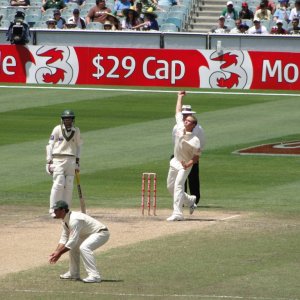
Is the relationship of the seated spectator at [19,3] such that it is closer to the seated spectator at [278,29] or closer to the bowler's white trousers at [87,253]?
the seated spectator at [278,29]

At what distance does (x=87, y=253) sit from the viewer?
1547 cm

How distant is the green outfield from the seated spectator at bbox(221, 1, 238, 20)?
16.2ft

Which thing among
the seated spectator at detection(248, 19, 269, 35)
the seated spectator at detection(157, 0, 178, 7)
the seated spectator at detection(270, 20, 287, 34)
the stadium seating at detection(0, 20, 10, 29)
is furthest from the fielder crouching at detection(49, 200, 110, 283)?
the seated spectator at detection(157, 0, 178, 7)

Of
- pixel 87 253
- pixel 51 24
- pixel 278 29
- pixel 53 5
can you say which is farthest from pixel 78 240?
pixel 53 5

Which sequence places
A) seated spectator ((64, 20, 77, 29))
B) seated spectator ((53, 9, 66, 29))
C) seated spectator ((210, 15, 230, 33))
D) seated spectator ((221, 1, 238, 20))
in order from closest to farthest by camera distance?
seated spectator ((210, 15, 230, 33)), seated spectator ((221, 1, 238, 20)), seated spectator ((64, 20, 77, 29)), seated spectator ((53, 9, 66, 29))

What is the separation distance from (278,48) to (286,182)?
633 inches

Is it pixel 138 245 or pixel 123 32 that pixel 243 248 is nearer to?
pixel 138 245

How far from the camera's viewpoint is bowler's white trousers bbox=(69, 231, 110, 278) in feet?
50.8

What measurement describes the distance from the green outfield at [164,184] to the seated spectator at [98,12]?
503 cm

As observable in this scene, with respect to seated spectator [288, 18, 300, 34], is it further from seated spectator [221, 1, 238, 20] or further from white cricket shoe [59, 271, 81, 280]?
white cricket shoe [59, 271, 81, 280]

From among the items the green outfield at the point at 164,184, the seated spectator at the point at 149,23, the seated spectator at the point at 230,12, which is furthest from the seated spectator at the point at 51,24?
the seated spectator at the point at 230,12

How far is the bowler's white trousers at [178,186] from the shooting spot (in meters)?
21.0

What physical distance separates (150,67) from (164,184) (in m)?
16.4

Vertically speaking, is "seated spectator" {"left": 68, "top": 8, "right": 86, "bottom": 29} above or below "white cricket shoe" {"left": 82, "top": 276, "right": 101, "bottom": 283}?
below
